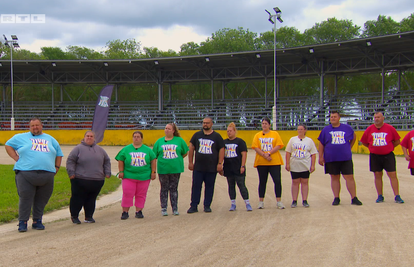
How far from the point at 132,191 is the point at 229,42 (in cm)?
6058

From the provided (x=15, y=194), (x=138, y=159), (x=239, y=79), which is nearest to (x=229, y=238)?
(x=138, y=159)

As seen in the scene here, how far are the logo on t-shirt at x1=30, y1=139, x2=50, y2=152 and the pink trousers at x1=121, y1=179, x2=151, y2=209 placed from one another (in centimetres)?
147

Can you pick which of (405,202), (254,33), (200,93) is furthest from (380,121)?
(254,33)

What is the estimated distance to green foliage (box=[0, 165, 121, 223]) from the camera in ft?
26.4

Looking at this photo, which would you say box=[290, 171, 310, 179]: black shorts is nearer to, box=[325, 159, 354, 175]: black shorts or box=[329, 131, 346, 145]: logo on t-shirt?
box=[325, 159, 354, 175]: black shorts

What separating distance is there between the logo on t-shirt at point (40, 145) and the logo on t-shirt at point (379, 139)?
6.24 metres

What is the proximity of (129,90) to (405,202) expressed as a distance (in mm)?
52612

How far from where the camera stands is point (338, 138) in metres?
8.66

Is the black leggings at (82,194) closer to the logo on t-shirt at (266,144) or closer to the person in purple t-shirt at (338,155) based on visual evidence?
the logo on t-shirt at (266,144)

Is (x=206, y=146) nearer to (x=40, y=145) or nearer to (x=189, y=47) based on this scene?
(x=40, y=145)

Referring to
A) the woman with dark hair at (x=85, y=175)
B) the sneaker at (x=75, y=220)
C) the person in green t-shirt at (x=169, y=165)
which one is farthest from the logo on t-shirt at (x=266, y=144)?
the sneaker at (x=75, y=220)

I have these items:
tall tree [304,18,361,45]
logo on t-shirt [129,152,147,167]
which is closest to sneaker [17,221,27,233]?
logo on t-shirt [129,152,147,167]

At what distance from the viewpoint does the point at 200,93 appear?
5528cm

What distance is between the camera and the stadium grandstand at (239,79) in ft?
95.2
